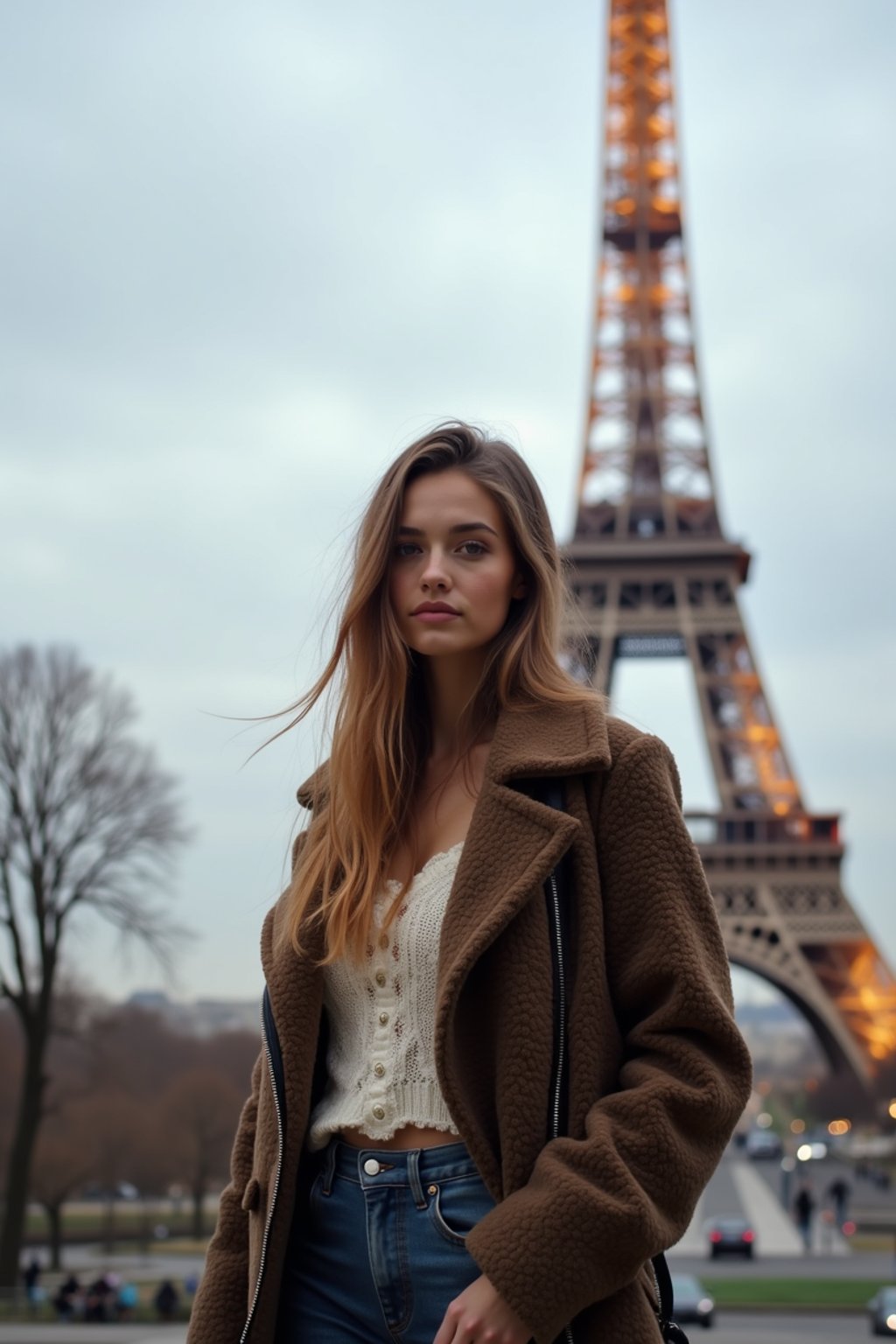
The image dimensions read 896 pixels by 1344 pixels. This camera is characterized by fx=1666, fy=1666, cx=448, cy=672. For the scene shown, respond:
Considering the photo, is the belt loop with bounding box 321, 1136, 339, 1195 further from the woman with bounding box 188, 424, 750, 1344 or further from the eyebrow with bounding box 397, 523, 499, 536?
the eyebrow with bounding box 397, 523, 499, 536

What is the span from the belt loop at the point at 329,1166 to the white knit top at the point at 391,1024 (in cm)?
2

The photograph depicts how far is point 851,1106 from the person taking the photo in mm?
49562

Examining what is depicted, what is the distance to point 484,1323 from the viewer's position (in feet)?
7.14

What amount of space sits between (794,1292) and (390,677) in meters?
18.7

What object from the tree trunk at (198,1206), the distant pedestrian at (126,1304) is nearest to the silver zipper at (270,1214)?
the distant pedestrian at (126,1304)

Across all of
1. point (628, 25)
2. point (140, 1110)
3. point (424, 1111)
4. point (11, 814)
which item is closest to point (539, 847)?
point (424, 1111)

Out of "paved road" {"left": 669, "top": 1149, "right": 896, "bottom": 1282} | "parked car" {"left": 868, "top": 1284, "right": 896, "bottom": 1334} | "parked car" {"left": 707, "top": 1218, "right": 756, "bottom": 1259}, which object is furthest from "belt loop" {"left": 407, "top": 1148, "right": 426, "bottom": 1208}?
"parked car" {"left": 707, "top": 1218, "right": 756, "bottom": 1259}

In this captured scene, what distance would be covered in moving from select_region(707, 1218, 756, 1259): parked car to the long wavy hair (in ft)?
78.0

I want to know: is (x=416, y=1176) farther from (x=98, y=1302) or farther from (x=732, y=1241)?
(x=732, y=1241)

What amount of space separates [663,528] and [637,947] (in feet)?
125

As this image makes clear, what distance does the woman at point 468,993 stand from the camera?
2.24 metres

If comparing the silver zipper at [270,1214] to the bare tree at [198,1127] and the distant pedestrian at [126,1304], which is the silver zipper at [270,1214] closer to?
the distant pedestrian at [126,1304]

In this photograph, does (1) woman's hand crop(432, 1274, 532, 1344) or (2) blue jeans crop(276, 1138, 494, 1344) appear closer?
(1) woman's hand crop(432, 1274, 532, 1344)

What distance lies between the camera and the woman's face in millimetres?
2695
